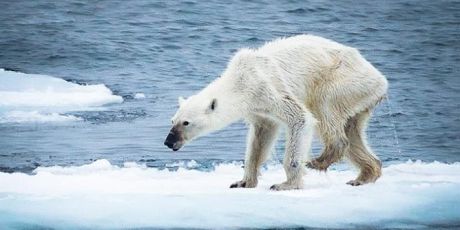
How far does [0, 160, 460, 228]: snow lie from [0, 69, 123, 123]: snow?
7.18 ft

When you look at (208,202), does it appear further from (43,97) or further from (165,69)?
(165,69)

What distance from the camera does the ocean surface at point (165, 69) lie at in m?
7.34

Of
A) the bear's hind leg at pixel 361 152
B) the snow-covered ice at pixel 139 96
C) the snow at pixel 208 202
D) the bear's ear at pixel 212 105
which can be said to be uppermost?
the snow-covered ice at pixel 139 96

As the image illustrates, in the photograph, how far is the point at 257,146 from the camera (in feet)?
18.5

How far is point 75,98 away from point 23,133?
1.12 metres

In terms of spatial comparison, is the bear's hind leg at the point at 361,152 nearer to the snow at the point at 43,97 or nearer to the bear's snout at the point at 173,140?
the bear's snout at the point at 173,140

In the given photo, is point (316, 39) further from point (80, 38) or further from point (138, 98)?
point (80, 38)

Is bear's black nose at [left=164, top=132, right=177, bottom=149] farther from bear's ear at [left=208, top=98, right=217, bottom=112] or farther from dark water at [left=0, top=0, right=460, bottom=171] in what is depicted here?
dark water at [left=0, top=0, right=460, bottom=171]

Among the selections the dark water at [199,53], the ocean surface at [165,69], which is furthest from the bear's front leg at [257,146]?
the dark water at [199,53]

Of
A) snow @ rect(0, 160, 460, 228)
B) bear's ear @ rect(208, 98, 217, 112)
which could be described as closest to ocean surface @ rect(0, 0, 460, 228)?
snow @ rect(0, 160, 460, 228)

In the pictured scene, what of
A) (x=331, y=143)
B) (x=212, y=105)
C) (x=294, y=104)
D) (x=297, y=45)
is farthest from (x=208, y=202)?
(x=297, y=45)

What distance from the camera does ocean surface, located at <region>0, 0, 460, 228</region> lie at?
7344 mm

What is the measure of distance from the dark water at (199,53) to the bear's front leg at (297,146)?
200cm

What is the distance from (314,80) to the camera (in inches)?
219
